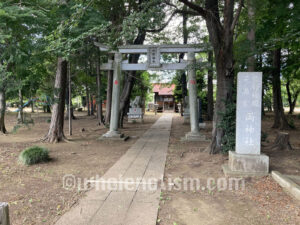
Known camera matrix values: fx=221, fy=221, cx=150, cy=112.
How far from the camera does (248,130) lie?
16.3 ft

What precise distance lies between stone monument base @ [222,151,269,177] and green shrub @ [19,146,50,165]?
188 inches

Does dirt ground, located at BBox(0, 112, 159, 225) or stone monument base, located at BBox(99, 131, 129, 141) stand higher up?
stone monument base, located at BBox(99, 131, 129, 141)

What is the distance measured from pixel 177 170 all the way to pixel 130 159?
65.8 inches

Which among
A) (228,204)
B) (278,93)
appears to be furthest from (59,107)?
(278,93)

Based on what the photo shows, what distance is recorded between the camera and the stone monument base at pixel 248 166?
4.81 m

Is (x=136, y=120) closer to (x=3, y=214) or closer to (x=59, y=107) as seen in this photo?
(x=59, y=107)

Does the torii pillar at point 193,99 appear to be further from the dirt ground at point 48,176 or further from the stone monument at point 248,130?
the stone monument at point 248,130

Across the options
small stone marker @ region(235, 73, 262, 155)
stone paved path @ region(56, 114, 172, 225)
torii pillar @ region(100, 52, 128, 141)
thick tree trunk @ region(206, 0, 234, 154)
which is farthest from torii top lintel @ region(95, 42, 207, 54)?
stone paved path @ region(56, 114, 172, 225)

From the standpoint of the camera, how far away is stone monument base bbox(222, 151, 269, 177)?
15.8ft

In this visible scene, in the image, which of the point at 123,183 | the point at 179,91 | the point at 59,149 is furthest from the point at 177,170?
the point at 179,91

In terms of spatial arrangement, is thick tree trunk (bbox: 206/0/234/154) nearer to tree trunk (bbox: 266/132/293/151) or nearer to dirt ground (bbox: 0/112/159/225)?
tree trunk (bbox: 266/132/293/151)

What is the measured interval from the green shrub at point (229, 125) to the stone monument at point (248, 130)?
44.9 inches

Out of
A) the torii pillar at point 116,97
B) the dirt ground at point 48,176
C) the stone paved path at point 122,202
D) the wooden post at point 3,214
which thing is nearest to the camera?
the wooden post at point 3,214

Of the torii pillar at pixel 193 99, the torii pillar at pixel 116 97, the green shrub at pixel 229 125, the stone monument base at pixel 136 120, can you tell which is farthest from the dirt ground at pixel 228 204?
the stone monument base at pixel 136 120
